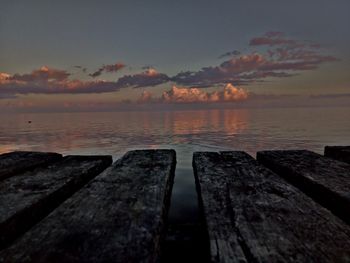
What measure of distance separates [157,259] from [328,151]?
345cm

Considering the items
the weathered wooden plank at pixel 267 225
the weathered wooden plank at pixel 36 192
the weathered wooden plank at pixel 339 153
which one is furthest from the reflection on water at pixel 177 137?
the weathered wooden plank at pixel 267 225

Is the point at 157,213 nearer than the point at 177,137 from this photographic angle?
A: Yes

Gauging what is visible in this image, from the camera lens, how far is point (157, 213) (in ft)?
5.63

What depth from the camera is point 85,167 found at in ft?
9.91

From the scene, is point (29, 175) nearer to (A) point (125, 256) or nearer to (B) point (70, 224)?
(B) point (70, 224)

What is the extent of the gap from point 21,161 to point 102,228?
7.63 ft

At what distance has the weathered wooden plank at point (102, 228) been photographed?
1297 millimetres

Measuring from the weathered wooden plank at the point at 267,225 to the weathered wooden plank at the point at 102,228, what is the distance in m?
0.33

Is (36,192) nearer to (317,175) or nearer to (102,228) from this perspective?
(102,228)

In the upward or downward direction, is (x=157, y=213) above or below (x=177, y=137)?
above

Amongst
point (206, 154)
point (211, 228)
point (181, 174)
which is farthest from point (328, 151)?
point (181, 174)

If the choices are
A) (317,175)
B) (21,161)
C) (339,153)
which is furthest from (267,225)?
(21,161)

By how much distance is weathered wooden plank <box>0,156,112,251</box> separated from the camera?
1.68m

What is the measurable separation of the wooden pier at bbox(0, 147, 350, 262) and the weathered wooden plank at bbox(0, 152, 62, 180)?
18mm
